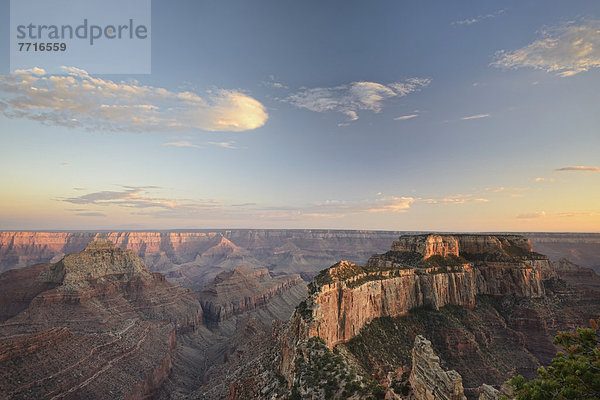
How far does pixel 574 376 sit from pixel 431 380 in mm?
10377

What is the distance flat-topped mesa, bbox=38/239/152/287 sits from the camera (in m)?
102

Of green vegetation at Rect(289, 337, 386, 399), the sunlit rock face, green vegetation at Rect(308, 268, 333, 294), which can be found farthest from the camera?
the sunlit rock face

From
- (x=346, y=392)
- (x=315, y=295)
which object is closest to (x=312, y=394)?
(x=346, y=392)

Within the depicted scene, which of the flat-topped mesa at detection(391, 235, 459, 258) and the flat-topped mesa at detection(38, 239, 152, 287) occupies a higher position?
the flat-topped mesa at detection(391, 235, 459, 258)

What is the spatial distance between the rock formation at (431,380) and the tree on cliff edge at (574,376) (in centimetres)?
549

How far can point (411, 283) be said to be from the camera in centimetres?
6384

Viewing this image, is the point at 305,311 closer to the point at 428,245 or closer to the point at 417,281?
the point at 417,281

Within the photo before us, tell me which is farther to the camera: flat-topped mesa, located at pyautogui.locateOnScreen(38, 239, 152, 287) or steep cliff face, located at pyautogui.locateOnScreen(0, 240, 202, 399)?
flat-topped mesa, located at pyautogui.locateOnScreen(38, 239, 152, 287)

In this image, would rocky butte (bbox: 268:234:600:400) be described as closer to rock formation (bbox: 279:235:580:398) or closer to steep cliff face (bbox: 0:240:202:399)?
rock formation (bbox: 279:235:580:398)

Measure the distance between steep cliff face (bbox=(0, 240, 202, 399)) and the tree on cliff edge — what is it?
79.0m

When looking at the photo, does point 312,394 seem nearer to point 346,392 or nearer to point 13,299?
point 346,392

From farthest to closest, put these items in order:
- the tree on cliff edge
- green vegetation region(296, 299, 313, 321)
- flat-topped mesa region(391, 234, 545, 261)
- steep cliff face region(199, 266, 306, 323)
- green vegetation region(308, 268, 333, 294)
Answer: steep cliff face region(199, 266, 306, 323), flat-topped mesa region(391, 234, 545, 261), green vegetation region(308, 268, 333, 294), green vegetation region(296, 299, 313, 321), the tree on cliff edge

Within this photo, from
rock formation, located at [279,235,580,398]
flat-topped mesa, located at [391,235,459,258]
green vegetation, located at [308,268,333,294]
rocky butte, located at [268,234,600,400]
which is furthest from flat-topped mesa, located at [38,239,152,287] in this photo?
flat-topped mesa, located at [391,235,459,258]

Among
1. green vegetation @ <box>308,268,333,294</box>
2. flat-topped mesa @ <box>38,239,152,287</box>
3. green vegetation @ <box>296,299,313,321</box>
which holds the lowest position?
flat-topped mesa @ <box>38,239,152,287</box>
